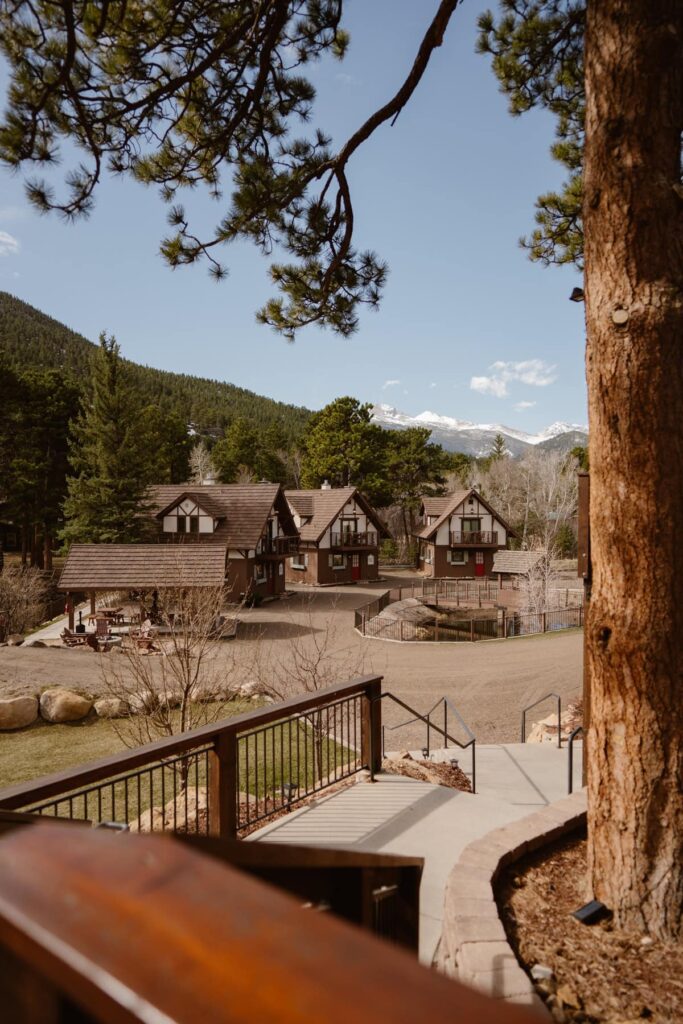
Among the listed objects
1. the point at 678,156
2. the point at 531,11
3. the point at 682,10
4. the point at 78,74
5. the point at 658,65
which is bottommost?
the point at 678,156

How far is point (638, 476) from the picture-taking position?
3.58 metres

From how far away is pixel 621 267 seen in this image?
3.65m

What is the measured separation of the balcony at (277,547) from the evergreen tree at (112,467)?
679 centimetres

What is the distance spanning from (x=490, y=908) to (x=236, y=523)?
101ft

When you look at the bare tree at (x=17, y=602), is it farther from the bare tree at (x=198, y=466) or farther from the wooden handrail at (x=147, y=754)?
the bare tree at (x=198, y=466)

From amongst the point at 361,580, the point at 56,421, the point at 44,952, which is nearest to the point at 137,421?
the point at 56,421

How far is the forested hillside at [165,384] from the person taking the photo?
277 feet

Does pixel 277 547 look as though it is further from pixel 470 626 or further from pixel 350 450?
pixel 350 450

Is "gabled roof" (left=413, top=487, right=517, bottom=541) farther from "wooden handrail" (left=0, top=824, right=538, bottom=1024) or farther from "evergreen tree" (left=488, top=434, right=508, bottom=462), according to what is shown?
"wooden handrail" (left=0, top=824, right=538, bottom=1024)

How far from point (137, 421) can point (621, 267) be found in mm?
35094

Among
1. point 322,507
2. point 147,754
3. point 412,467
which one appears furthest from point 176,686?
point 412,467

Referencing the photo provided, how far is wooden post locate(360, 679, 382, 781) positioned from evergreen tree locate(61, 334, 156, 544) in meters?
29.5

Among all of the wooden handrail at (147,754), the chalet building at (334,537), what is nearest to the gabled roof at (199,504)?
the chalet building at (334,537)

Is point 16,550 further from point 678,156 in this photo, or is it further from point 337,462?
point 678,156
